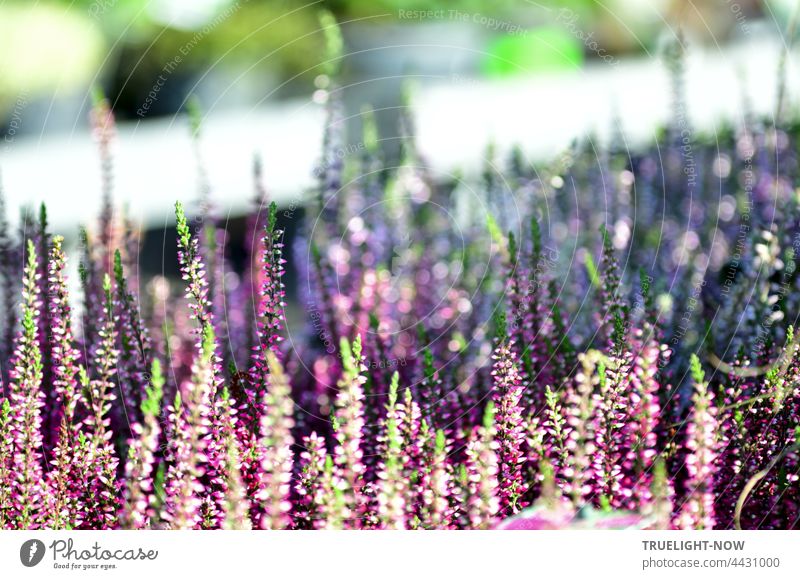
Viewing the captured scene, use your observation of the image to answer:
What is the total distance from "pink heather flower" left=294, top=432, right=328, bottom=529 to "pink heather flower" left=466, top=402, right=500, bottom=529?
0.37m

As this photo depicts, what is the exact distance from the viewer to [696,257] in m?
3.15

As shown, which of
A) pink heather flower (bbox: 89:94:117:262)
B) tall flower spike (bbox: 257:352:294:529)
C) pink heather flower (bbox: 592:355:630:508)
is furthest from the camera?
pink heather flower (bbox: 89:94:117:262)

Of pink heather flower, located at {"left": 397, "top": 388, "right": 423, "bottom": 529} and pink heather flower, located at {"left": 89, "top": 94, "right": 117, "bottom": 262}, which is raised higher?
pink heather flower, located at {"left": 89, "top": 94, "right": 117, "bottom": 262}

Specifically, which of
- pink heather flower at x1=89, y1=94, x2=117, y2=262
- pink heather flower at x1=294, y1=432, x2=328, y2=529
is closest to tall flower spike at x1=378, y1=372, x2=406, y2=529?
pink heather flower at x1=294, y1=432, x2=328, y2=529

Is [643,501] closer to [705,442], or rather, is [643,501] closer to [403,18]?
[705,442]

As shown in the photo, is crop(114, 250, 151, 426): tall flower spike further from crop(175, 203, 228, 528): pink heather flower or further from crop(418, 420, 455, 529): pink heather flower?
crop(418, 420, 455, 529): pink heather flower

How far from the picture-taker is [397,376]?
203cm

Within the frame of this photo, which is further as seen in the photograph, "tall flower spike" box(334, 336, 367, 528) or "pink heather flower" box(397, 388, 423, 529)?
"pink heather flower" box(397, 388, 423, 529)

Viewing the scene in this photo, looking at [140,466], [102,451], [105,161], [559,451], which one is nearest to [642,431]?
[559,451]

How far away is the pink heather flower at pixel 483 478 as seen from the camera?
2057 mm

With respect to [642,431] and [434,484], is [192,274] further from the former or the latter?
[642,431]

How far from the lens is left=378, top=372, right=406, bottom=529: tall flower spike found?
199 centimetres

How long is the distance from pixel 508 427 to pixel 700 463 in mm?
474
